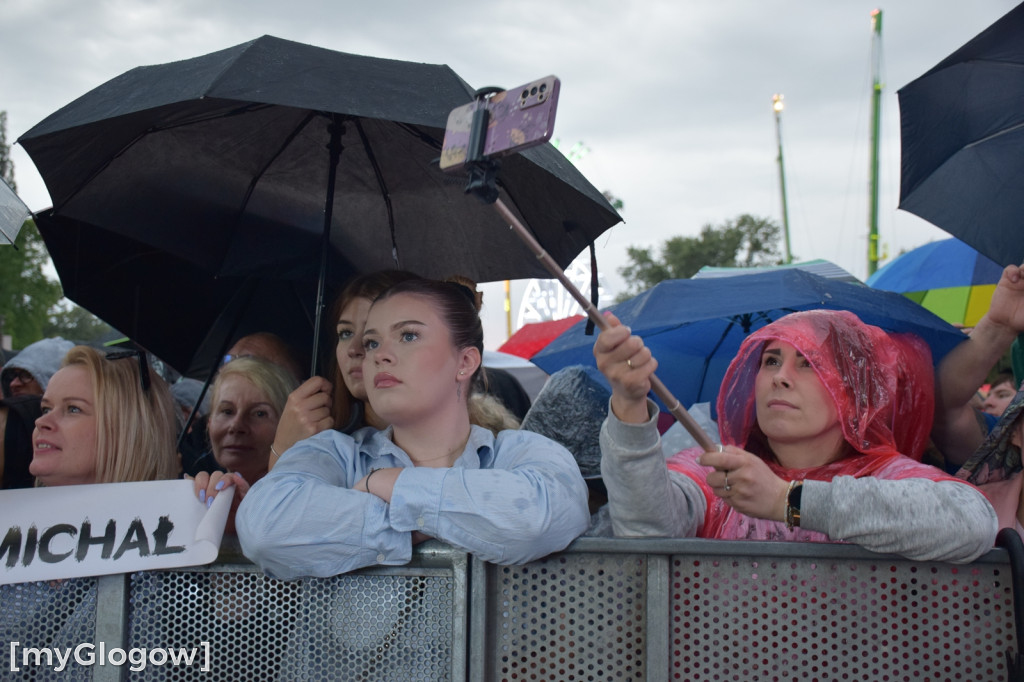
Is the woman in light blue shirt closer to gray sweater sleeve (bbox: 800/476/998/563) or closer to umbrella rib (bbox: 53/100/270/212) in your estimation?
gray sweater sleeve (bbox: 800/476/998/563)

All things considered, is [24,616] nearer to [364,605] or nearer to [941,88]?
[364,605]

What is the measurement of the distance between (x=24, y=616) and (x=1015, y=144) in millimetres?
3748

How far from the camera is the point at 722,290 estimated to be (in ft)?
12.3

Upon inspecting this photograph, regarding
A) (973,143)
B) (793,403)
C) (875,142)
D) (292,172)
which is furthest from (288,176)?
(875,142)

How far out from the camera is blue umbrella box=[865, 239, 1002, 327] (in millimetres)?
6133

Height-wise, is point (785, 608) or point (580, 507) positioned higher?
point (580, 507)

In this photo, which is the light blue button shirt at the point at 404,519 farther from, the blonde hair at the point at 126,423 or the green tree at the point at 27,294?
the green tree at the point at 27,294

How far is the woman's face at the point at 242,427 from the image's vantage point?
3.45 metres

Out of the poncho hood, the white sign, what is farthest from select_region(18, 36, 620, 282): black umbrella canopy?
the white sign

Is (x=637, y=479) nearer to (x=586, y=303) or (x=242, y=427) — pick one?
(x=586, y=303)

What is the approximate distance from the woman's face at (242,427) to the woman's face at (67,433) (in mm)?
695

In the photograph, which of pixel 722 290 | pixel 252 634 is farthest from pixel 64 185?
pixel 722 290

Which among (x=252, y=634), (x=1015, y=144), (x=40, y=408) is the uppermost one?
(x=1015, y=144)

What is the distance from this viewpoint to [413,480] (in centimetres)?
211
